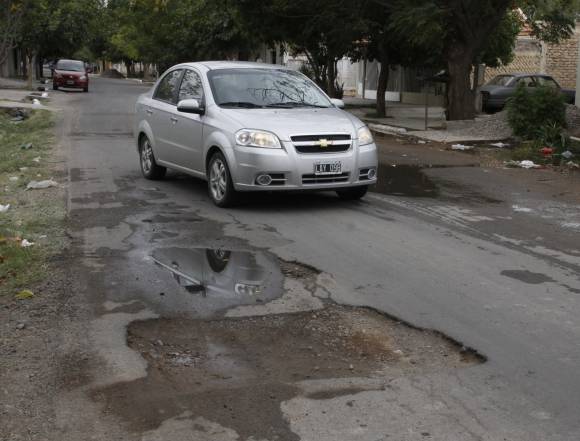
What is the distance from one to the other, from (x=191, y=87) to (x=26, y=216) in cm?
279

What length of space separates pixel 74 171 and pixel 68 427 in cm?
931

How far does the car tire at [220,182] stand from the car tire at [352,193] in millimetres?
1466

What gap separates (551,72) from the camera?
3609 cm

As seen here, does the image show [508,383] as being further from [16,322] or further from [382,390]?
[16,322]

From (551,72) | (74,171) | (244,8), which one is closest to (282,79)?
(74,171)

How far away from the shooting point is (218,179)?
965 cm

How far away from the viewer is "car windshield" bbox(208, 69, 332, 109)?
10.0 metres

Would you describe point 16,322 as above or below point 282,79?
below

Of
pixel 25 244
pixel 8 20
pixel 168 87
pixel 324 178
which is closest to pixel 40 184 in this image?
pixel 168 87

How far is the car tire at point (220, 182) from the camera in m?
9.38

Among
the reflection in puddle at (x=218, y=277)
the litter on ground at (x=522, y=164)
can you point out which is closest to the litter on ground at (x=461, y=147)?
the litter on ground at (x=522, y=164)

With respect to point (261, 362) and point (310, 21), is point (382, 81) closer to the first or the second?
point (310, 21)

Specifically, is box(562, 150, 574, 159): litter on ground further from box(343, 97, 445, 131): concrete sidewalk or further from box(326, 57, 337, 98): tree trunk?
box(326, 57, 337, 98): tree trunk

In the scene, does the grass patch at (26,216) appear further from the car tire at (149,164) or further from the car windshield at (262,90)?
the car windshield at (262,90)
